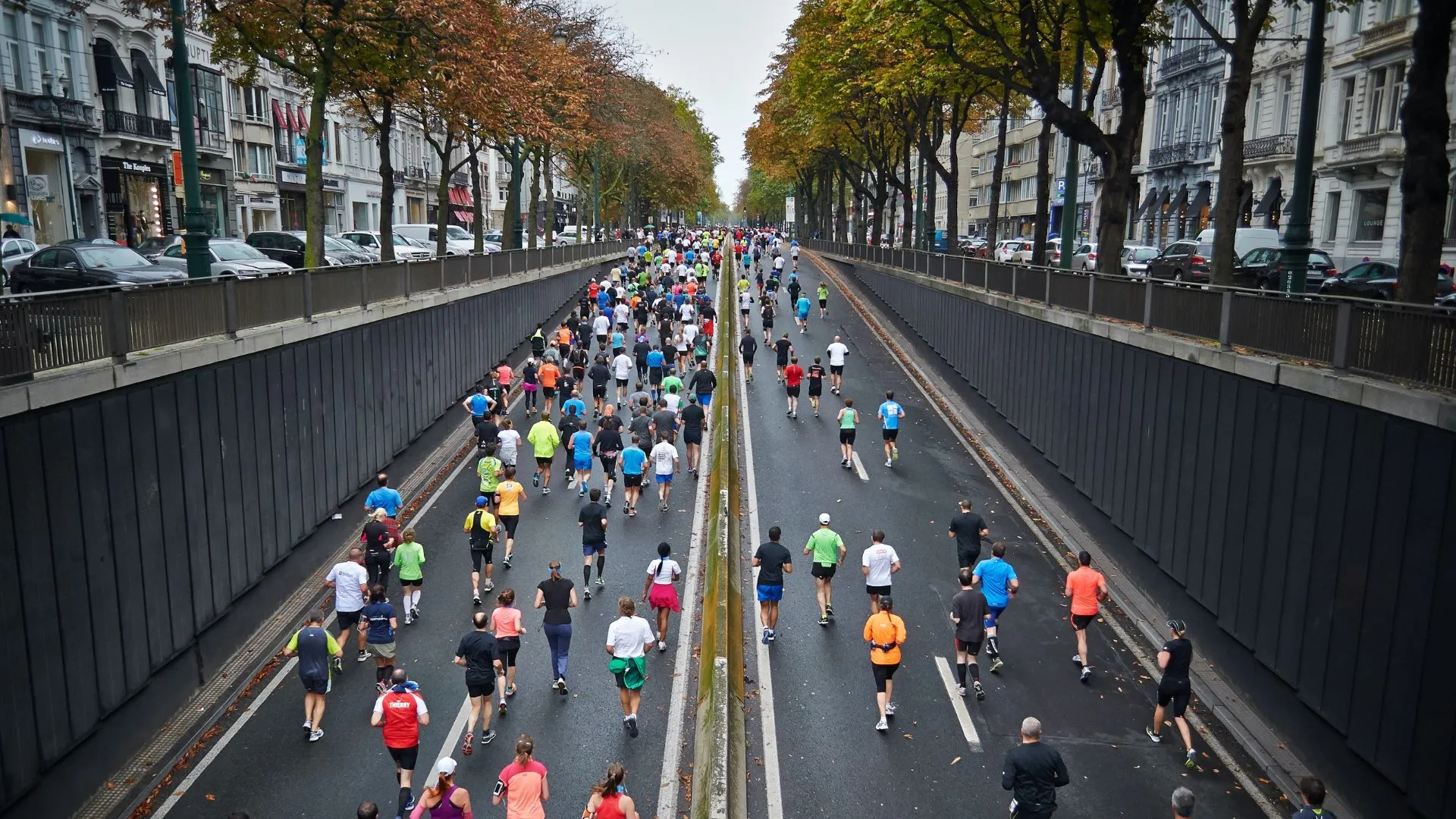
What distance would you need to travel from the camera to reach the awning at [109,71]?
128 feet

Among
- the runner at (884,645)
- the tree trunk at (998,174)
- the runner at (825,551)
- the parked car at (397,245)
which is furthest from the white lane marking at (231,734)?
the tree trunk at (998,174)

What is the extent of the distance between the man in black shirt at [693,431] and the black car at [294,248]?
47.5 ft

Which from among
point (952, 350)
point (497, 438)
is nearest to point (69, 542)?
point (497, 438)

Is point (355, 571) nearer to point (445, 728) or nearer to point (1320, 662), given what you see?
point (445, 728)

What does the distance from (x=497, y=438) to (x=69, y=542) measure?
9.23 m

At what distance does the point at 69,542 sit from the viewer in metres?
10.1

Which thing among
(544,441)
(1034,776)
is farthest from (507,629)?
(544,441)

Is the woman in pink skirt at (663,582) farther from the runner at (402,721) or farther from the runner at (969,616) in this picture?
the runner at (402,721)

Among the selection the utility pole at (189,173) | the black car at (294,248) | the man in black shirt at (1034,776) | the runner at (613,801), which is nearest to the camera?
the runner at (613,801)

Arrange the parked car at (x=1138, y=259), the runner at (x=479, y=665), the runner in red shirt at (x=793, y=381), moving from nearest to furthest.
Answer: the runner at (x=479, y=665) < the runner in red shirt at (x=793, y=381) < the parked car at (x=1138, y=259)

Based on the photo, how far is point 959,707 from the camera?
1269 cm

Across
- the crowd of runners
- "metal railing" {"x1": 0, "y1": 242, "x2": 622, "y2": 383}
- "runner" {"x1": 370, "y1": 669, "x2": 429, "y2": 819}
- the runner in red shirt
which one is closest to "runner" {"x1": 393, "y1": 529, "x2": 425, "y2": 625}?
the crowd of runners

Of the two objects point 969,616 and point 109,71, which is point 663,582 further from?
point 109,71

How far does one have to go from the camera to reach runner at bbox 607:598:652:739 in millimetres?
11430
